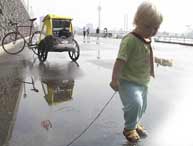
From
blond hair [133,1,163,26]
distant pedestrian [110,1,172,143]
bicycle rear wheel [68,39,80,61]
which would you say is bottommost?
bicycle rear wheel [68,39,80,61]

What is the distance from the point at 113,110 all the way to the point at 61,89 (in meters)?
2.26

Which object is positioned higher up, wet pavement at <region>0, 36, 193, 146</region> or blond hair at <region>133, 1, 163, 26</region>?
blond hair at <region>133, 1, 163, 26</region>

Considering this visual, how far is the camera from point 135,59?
4.78 m

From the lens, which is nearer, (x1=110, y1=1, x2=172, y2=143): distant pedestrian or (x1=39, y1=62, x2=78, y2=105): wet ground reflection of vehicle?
(x1=110, y1=1, x2=172, y2=143): distant pedestrian

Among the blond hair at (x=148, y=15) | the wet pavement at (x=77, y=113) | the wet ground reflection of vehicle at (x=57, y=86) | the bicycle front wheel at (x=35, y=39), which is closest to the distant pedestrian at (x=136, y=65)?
the blond hair at (x=148, y=15)

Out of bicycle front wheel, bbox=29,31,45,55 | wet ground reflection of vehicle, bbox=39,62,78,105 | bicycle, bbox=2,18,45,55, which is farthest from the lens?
bicycle, bbox=2,18,45,55

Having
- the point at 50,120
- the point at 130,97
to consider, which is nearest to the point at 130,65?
the point at 130,97

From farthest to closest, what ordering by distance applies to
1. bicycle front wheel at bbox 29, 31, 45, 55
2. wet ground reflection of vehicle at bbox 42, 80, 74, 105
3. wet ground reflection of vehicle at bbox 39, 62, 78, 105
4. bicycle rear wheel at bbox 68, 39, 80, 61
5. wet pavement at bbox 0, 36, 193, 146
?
bicycle front wheel at bbox 29, 31, 45, 55 < bicycle rear wheel at bbox 68, 39, 80, 61 < wet ground reflection of vehicle at bbox 39, 62, 78, 105 < wet ground reflection of vehicle at bbox 42, 80, 74, 105 < wet pavement at bbox 0, 36, 193, 146

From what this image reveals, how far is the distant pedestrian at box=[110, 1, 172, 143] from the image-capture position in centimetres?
462

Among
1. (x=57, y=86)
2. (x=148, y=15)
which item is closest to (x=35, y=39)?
(x=57, y=86)

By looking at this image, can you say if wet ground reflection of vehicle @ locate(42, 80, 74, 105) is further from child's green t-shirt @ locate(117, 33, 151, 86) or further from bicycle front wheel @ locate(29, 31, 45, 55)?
bicycle front wheel @ locate(29, 31, 45, 55)

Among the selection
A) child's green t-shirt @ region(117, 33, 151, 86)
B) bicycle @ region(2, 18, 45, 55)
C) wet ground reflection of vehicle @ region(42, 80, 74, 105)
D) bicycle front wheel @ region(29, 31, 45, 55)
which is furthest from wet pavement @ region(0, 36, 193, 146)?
bicycle @ region(2, 18, 45, 55)

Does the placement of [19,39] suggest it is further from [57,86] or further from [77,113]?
[77,113]

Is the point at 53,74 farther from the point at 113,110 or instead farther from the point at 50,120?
the point at 50,120
